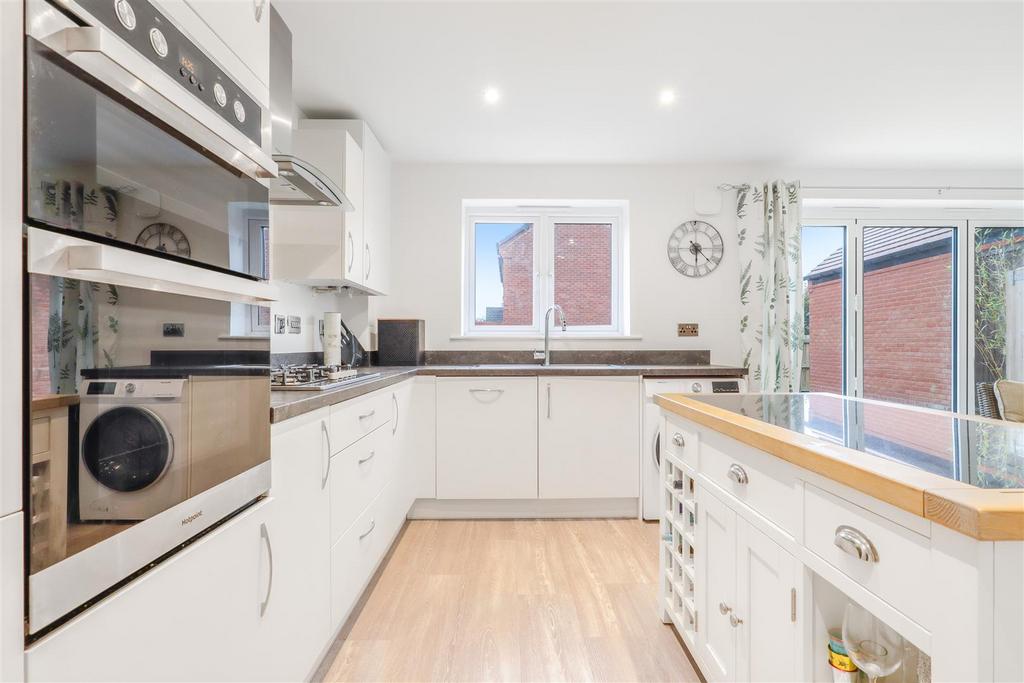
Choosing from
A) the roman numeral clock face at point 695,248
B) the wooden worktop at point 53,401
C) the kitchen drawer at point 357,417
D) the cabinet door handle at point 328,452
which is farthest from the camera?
the roman numeral clock face at point 695,248

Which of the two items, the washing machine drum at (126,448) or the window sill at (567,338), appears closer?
the washing machine drum at (126,448)

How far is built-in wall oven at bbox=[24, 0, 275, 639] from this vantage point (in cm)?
52

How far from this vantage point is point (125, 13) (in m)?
0.62

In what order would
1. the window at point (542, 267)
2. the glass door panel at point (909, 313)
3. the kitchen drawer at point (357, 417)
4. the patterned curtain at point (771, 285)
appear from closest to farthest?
1. the kitchen drawer at point (357, 417)
2. the patterned curtain at point (771, 285)
3. the window at point (542, 267)
4. the glass door panel at point (909, 313)

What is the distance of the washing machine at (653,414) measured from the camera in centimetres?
282

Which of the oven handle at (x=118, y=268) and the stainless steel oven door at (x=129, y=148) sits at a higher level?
the stainless steel oven door at (x=129, y=148)

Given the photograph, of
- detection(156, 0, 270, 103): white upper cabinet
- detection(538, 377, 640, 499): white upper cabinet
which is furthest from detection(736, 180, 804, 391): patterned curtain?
detection(156, 0, 270, 103): white upper cabinet

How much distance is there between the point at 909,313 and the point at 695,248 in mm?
1900

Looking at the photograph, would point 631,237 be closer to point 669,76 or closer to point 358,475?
point 669,76

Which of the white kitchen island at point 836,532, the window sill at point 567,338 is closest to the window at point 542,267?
the window sill at point 567,338

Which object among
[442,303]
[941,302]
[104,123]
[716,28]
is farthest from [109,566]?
[941,302]

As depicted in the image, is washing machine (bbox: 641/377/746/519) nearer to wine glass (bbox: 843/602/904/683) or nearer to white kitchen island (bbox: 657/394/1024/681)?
white kitchen island (bbox: 657/394/1024/681)

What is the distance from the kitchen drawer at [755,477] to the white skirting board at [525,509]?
64.1 inches

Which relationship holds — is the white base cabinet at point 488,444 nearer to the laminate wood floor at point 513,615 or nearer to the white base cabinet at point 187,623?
the laminate wood floor at point 513,615
